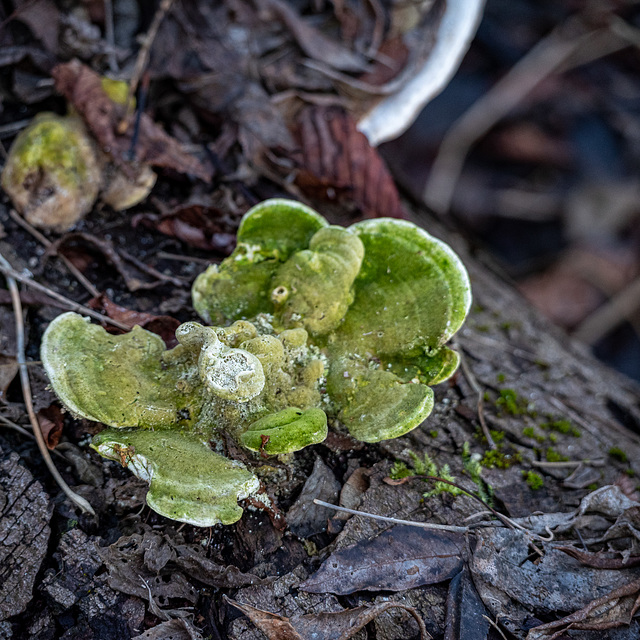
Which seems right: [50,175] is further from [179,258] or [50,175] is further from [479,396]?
[479,396]

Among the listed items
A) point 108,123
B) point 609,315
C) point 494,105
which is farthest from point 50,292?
point 609,315

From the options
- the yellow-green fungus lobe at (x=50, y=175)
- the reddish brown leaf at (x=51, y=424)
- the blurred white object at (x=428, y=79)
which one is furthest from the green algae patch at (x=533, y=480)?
the yellow-green fungus lobe at (x=50, y=175)

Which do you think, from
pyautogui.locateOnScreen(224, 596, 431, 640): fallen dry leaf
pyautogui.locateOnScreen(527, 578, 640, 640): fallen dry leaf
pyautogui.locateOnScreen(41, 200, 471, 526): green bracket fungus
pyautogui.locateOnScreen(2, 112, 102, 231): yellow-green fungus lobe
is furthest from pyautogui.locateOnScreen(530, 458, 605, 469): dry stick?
pyautogui.locateOnScreen(2, 112, 102, 231): yellow-green fungus lobe

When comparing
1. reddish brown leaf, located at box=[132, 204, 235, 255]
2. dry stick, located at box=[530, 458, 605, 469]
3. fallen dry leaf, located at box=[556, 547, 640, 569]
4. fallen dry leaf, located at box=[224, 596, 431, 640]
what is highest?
reddish brown leaf, located at box=[132, 204, 235, 255]

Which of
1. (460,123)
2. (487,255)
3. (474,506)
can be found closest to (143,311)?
(474,506)

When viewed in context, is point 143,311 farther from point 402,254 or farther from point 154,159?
point 402,254

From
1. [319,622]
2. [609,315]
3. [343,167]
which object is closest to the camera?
[319,622]

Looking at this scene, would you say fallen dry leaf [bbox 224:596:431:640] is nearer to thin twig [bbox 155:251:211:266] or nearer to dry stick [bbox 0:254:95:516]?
dry stick [bbox 0:254:95:516]
